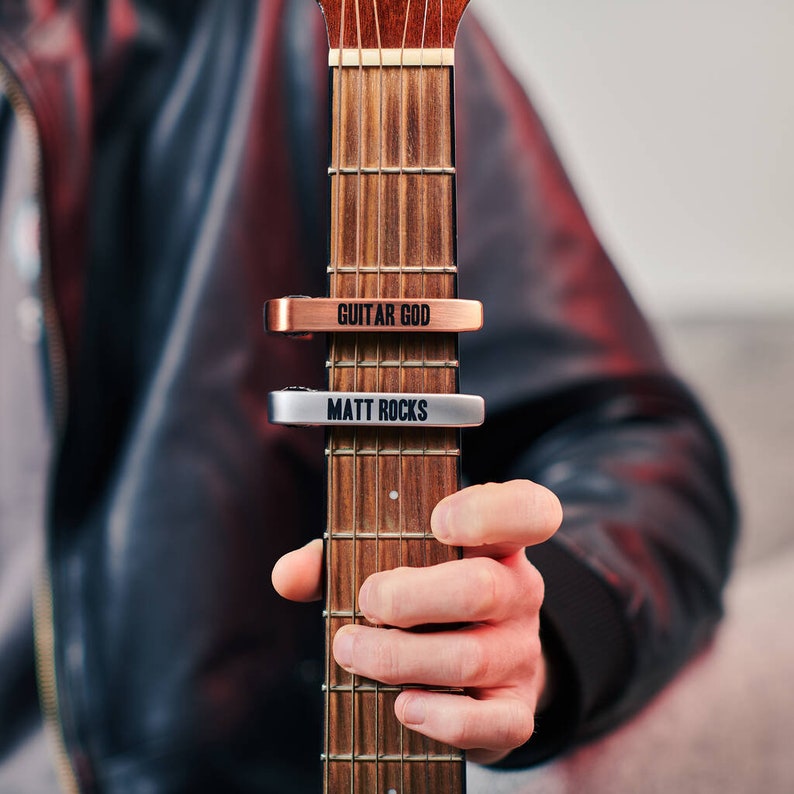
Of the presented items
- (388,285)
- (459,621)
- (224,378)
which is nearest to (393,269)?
(388,285)

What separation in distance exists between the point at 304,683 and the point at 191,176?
1.14 ft

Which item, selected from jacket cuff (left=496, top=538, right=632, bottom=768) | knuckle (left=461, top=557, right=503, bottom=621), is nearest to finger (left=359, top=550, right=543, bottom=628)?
knuckle (left=461, top=557, right=503, bottom=621)

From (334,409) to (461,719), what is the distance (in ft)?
0.34

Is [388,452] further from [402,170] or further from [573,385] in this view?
[573,385]

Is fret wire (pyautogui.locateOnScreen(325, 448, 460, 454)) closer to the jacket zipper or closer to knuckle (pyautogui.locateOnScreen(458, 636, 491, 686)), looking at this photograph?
knuckle (pyautogui.locateOnScreen(458, 636, 491, 686))

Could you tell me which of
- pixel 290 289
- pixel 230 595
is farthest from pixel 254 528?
pixel 290 289

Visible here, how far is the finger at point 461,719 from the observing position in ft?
0.79

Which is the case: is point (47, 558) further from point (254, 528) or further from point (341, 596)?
point (341, 596)

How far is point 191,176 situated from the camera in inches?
20.8

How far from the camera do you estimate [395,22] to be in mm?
244

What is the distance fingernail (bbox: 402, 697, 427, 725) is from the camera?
241 millimetres

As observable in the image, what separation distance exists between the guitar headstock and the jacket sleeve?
0.26 m

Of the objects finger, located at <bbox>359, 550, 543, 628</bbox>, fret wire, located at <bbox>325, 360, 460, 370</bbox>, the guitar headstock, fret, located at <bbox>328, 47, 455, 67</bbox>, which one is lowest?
finger, located at <bbox>359, 550, 543, 628</bbox>

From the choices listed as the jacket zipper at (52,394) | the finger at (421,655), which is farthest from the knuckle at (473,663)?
the jacket zipper at (52,394)
